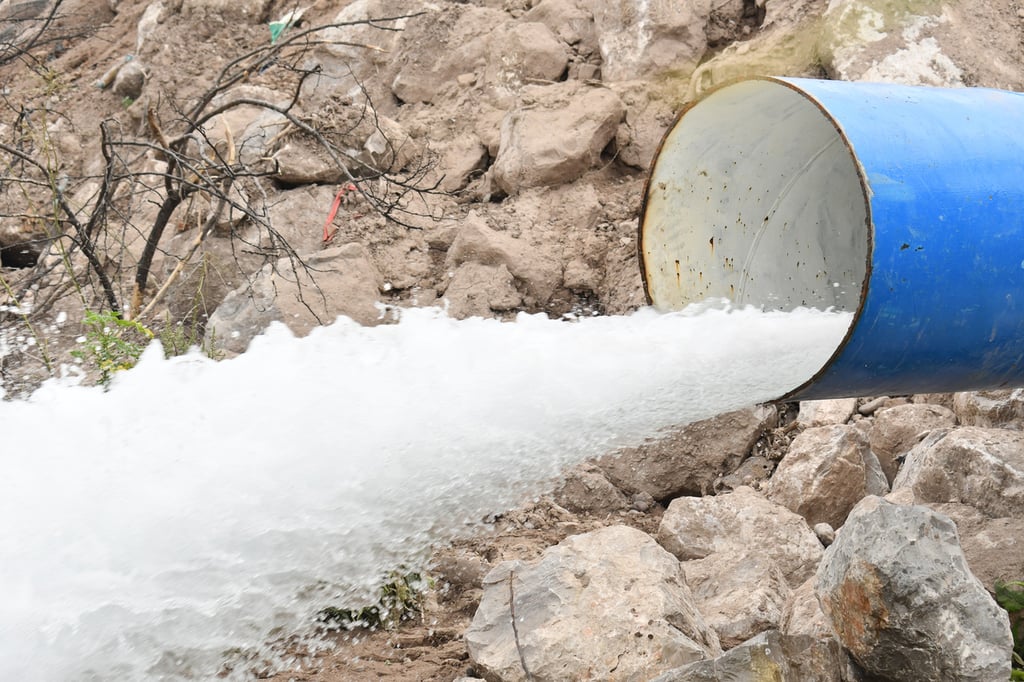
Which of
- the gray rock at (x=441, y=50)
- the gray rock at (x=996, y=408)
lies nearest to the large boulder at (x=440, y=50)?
the gray rock at (x=441, y=50)

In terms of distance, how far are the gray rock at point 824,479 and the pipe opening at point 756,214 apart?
18.6 inches

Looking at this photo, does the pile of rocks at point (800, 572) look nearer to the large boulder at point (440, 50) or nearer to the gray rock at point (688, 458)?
the gray rock at point (688, 458)

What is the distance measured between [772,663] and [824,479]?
1.30m

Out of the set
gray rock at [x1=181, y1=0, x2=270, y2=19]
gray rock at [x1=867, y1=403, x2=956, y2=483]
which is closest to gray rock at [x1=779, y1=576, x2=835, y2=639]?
gray rock at [x1=867, y1=403, x2=956, y2=483]

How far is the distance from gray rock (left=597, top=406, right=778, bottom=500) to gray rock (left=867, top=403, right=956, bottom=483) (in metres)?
0.39

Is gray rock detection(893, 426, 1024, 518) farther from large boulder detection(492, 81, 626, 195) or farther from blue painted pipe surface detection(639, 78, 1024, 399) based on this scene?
large boulder detection(492, 81, 626, 195)

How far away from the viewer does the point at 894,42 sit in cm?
430

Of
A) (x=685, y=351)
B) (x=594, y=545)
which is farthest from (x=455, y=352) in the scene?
(x=594, y=545)

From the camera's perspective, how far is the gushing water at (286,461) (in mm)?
2250

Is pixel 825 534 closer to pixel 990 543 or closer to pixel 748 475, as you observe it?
pixel 990 543

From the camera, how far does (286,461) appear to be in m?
2.48

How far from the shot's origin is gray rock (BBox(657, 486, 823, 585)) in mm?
2751

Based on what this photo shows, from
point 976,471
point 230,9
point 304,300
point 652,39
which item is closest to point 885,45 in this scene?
point 652,39

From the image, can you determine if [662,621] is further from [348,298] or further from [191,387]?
[348,298]
